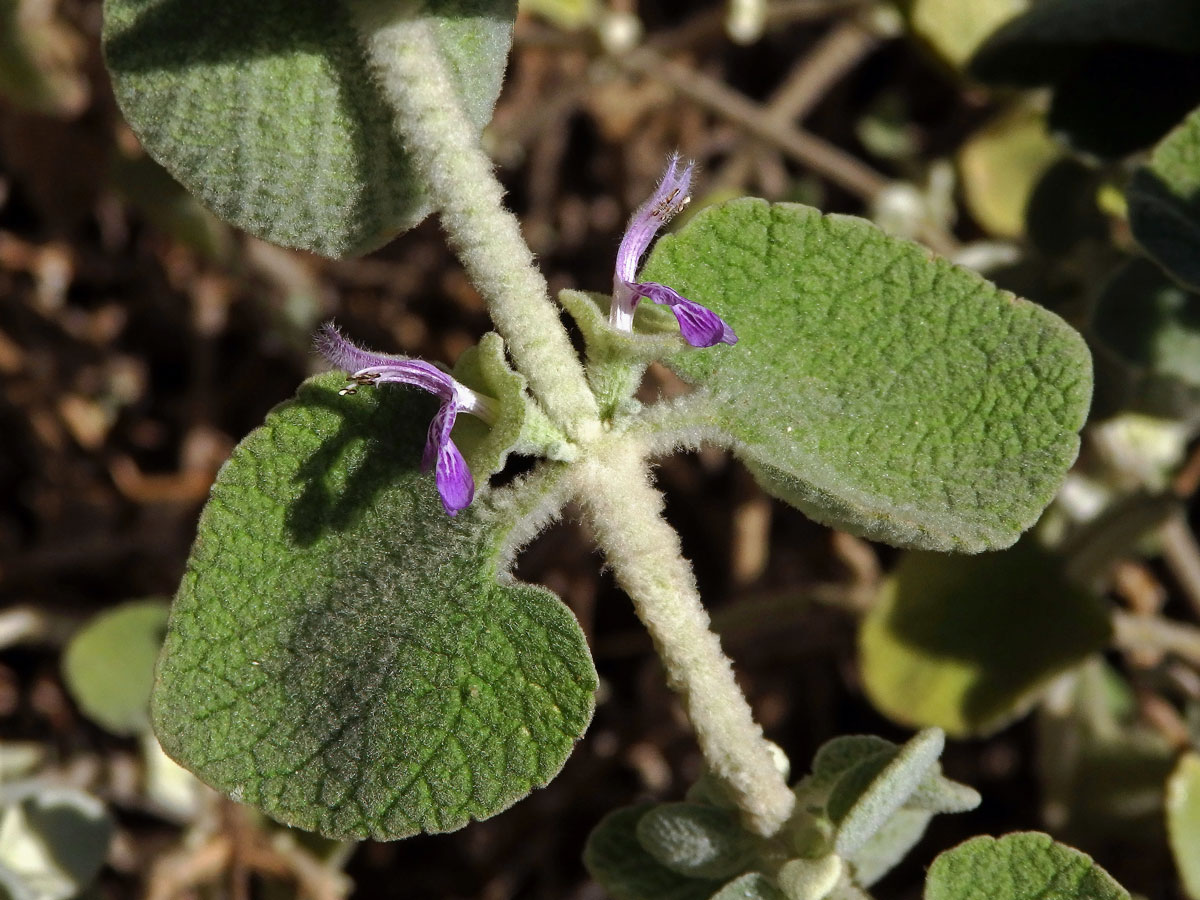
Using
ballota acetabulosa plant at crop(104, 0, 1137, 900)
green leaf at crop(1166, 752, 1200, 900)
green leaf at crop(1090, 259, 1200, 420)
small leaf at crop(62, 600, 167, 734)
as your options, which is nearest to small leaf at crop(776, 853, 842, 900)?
ballota acetabulosa plant at crop(104, 0, 1137, 900)

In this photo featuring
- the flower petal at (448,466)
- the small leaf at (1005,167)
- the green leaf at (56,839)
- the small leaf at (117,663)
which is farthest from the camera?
the small leaf at (1005,167)

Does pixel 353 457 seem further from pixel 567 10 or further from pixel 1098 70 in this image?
pixel 567 10

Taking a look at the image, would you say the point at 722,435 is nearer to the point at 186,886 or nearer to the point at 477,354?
the point at 477,354

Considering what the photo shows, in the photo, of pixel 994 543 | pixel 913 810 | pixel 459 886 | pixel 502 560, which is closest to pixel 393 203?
pixel 502 560

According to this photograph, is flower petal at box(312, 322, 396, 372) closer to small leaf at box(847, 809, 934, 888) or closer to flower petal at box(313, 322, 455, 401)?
flower petal at box(313, 322, 455, 401)

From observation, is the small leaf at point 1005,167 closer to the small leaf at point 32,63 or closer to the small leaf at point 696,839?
the small leaf at point 696,839

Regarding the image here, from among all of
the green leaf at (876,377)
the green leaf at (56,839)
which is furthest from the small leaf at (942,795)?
the green leaf at (56,839)
